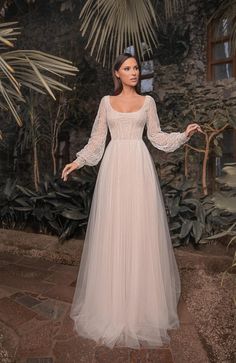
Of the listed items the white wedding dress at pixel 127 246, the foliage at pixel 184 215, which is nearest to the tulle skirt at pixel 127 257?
the white wedding dress at pixel 127 246

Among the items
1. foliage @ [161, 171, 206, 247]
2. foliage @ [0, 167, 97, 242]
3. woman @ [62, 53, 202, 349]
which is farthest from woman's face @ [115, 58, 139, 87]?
foliage @ [0, 167, 97, 242]

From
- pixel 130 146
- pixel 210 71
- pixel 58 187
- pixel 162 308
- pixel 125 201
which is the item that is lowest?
pixel 162 308

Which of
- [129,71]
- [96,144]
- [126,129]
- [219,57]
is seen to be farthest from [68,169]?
[219,57]

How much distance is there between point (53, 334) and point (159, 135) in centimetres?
130

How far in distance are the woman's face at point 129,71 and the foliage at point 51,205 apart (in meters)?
1.85

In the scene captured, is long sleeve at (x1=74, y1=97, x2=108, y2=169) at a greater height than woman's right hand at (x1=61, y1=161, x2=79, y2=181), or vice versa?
long sleeve at (x1=74, y1=97, x2=108, y2=169)

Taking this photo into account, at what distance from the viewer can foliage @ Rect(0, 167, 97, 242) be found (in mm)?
3357

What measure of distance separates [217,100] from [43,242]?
8.35ft

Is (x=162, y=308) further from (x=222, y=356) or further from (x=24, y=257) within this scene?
(x=24, y=257)

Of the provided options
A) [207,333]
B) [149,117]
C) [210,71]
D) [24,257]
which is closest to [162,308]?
[207,333]

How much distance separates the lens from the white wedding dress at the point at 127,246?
167 cm

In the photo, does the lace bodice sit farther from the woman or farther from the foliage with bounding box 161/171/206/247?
the foliage with bounding box 161/171/206/247

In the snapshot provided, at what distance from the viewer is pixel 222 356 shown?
60.3 inches

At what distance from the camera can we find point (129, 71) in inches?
68.2
